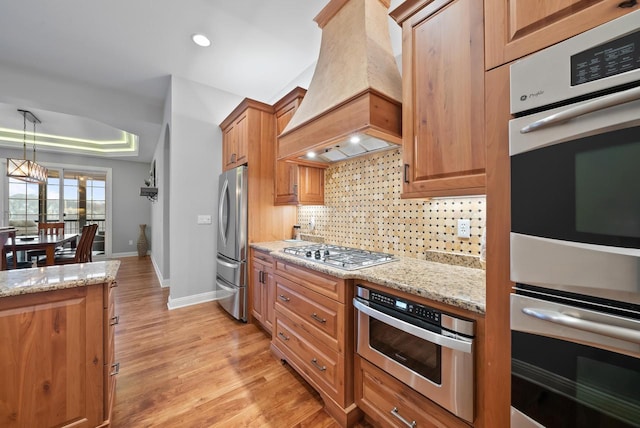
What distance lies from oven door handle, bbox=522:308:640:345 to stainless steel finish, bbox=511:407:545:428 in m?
0.34

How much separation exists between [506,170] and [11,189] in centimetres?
897

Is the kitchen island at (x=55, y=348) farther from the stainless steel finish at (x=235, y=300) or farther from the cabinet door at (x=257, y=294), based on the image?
the stainless steel finish at (x=235, y=300)

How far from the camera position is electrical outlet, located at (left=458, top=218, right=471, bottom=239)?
1552 mm

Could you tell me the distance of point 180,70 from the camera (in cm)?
312

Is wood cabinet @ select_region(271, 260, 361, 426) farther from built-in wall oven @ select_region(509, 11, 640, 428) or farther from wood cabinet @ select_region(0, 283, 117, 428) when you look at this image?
wood cabinet @ select_region(0, 283, 117, 428)

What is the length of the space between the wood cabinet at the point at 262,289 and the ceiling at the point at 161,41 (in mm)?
2247

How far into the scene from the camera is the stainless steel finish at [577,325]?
1.93ft

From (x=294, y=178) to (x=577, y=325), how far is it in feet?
7.55

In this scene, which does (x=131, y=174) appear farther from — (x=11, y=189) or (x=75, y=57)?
(x=75, y=57)

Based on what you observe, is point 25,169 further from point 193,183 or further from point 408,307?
point 408,307

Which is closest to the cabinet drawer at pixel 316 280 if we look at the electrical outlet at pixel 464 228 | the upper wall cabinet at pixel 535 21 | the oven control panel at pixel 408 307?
the oven control panel at pixel 408 307

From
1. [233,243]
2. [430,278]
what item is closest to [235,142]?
[233,243]

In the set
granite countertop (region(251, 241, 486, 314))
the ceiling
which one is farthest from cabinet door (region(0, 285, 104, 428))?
the ceiling

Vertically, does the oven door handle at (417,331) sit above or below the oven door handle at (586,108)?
below
